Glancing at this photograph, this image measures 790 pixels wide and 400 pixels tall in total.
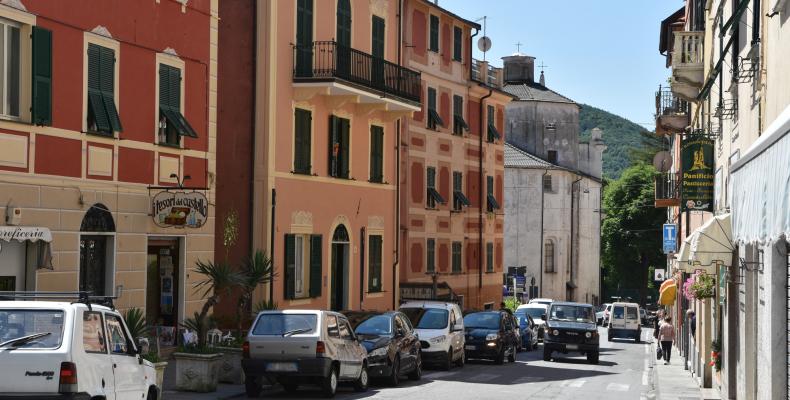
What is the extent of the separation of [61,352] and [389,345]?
44.5 feet

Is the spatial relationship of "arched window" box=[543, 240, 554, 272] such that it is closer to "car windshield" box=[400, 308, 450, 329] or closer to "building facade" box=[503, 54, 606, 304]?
"building facade" box=[503, 54, 606, 304]

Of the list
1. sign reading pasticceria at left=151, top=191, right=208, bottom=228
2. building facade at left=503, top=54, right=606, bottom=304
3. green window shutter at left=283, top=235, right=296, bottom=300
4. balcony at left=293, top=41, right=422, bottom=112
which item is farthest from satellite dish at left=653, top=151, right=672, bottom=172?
building facade at left=503, top=54, right=606, bottom=304

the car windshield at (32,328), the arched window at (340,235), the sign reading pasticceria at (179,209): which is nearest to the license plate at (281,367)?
the sign reading pasticceria at (179,209)

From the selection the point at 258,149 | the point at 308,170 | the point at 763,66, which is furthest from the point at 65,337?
the point at 308,170

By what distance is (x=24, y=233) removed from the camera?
21219mm

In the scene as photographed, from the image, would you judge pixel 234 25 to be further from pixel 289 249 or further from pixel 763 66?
pixel 763 66

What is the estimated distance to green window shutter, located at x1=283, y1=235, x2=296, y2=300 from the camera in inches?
1296

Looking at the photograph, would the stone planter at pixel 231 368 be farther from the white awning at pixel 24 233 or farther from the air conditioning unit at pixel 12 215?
the air conditioning unit at pixel 12 215

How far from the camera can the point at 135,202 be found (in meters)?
24.9

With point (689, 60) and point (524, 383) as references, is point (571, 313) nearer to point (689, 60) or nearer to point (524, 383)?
point (689, 60)

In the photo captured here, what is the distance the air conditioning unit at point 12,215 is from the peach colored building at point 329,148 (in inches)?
442

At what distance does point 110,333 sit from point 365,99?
22261mm

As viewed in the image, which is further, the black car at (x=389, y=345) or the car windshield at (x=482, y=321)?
the car windshield at (x=482, y=321)

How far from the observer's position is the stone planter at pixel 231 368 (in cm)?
2366
